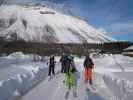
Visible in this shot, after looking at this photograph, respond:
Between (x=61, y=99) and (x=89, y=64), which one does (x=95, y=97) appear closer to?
(x=61, y=99)

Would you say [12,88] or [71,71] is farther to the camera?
[71,71]

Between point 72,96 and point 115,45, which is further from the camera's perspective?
point 115,45

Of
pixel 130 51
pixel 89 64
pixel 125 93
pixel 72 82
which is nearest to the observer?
pixel 125 93

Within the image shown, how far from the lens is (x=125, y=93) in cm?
1109

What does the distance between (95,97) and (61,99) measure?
1509 mm

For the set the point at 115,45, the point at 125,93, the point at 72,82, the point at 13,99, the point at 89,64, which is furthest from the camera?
the point at 115,45

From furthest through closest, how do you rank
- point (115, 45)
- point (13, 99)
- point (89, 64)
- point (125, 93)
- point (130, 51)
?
point (115, 45) < point (130, 51) < point (89, 64) < point (13, 99) < point (125, 93)

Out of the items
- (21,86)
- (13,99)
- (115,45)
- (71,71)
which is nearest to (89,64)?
(71,71)

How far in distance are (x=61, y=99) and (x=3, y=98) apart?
2.55 m

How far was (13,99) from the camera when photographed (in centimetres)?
1359

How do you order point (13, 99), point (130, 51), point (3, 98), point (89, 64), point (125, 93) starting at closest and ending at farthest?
point (125, 93)
point (3, 98)
point (13, 99)
point (89, 64)
point (130, 51)

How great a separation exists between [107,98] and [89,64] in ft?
21.0

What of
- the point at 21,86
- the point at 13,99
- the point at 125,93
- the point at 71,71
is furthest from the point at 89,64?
the point at 125,93

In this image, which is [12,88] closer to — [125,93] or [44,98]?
[44,98]
